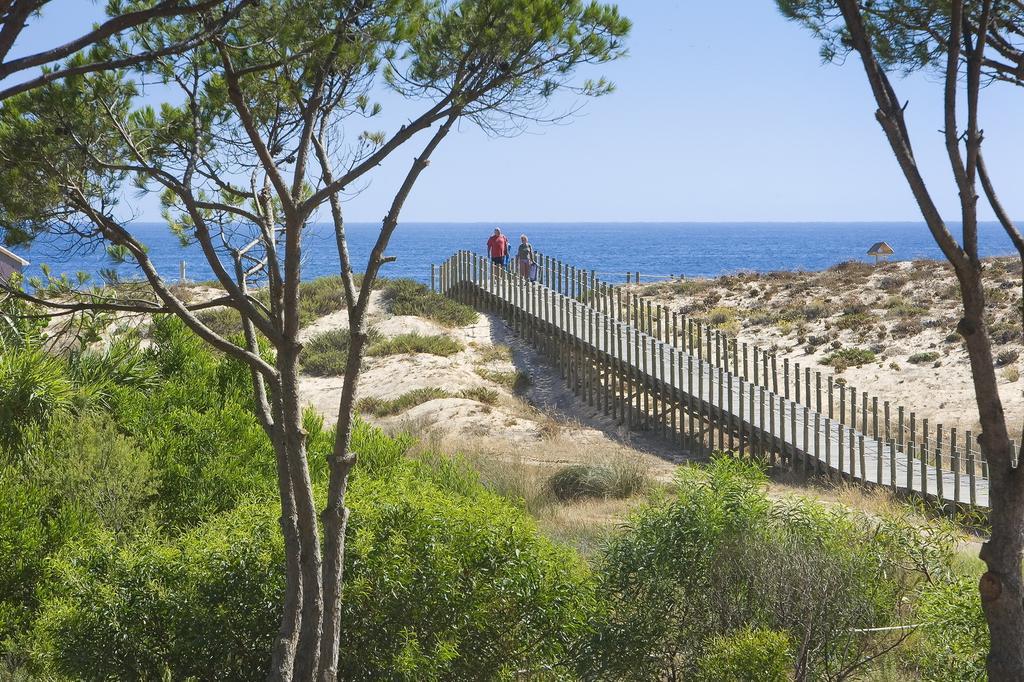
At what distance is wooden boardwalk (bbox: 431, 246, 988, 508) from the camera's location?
12.3 meters

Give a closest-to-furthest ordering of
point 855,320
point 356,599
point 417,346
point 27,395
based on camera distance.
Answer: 1. point 356,599
2. point 27,395
3. point 417,346
4. point 855,320

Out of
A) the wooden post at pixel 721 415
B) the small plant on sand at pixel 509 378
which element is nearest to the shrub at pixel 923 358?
the wooden post at pixel 721 415

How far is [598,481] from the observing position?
41.0ft

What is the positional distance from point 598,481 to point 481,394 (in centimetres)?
611

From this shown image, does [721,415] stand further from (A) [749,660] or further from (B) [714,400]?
(A) [749,660]

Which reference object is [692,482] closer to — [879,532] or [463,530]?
[879,532]

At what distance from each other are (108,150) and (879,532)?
5516 millimetres

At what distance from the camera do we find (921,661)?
5.97m

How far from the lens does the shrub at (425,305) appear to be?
2377 cm

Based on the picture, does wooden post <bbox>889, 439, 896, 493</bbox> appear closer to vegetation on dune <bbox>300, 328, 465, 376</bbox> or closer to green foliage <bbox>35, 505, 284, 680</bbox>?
green foliage <bbox>35, 505, 284, 680</bbox>

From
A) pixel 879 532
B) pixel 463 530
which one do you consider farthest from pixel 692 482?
pixel 463 530

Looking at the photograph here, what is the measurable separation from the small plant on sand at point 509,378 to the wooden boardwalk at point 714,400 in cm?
83

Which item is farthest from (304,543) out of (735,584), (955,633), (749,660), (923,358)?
(923,358)

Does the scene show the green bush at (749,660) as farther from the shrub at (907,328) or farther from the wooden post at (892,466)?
the shrub at (907,328)
